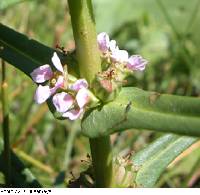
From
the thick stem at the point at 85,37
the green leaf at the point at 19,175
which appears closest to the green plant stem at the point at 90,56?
the thick stem at the point at 85,37

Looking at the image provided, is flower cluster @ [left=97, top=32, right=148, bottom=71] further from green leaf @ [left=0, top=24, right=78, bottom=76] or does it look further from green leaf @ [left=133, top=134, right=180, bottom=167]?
green leaf @ [left=133, top=134, right=180, bottom=167]

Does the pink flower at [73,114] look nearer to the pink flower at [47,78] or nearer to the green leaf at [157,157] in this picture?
the pink flower at [47,78]

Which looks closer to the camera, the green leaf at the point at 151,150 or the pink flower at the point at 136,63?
the pink flower at the point at 136,63

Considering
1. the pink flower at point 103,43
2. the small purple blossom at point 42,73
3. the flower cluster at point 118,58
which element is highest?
the pink flower at point 103,43

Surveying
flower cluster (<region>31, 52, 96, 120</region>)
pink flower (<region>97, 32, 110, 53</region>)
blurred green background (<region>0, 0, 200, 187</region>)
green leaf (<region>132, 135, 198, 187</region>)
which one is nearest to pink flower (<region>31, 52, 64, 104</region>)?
flower cluster (<region>31, 52, 96, 120</region>)

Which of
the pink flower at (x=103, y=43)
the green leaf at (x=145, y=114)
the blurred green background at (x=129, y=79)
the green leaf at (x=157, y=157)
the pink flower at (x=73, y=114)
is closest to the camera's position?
the green leaf at (x=145, y=114)

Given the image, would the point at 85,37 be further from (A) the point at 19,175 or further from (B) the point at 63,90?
(A) the point at 19,175
